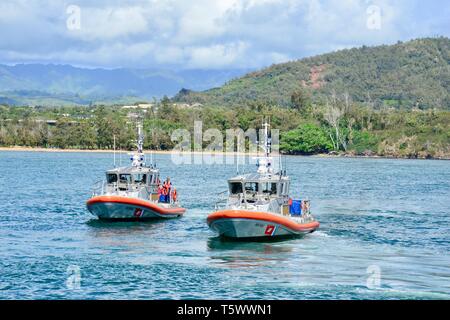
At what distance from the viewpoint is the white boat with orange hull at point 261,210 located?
137ft

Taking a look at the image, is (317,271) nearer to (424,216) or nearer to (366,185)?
(424,216)

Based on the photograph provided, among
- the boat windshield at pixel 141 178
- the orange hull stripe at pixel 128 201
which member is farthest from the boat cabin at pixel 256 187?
the boat windshield at pixel 141 178

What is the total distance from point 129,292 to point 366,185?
65.5 metres

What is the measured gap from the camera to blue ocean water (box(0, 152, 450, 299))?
104 feet

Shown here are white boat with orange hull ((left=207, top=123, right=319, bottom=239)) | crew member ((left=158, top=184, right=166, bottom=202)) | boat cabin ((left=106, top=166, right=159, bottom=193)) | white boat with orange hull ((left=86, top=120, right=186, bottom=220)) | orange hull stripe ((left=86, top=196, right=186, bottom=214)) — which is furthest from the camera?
crew member ((left=158, top=184, right=166, bottom=202))

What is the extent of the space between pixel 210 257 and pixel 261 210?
16.9ft

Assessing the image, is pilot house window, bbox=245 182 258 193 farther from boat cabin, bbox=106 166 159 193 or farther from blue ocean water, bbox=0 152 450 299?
boat cabin, bbox=106 166 159 193

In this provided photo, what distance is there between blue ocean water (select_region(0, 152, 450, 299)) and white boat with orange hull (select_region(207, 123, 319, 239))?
74 centimetres

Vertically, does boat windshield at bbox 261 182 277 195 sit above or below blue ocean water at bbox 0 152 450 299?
above

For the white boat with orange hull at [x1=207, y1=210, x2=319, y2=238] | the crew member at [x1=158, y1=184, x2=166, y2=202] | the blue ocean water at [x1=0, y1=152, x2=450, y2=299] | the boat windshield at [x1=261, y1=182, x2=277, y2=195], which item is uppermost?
the boat windshield at [x1=261, y1=182, x2=277, y2=195]

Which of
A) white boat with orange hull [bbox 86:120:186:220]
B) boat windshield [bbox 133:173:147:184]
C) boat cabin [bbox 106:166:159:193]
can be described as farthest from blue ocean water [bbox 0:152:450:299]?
boat windshield [bbox 133:173:147:184]

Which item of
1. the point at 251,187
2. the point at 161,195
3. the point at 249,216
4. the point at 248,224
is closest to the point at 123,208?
the point at 161,195
